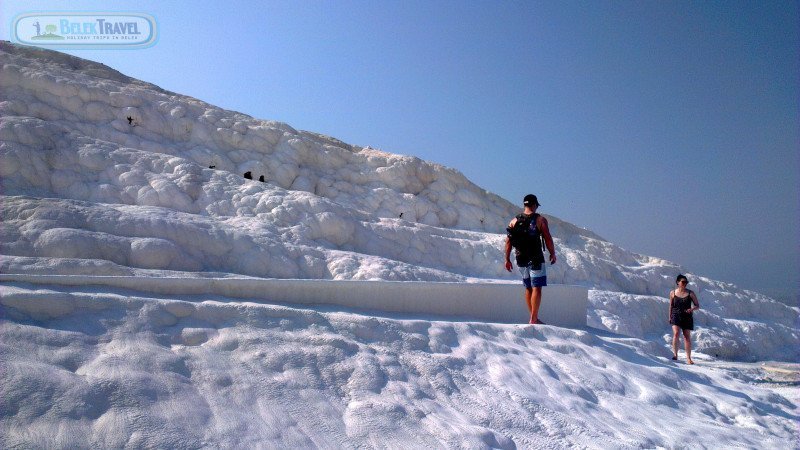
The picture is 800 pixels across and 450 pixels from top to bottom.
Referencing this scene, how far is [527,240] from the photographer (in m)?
5.06

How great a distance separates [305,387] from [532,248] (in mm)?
2884

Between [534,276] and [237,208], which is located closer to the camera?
[534,276]

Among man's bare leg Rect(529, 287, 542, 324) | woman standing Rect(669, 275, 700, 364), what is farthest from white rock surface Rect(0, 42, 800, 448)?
woman standing Rect(669, 275, 700, 364)

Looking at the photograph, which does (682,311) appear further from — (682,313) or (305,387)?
(305,387)

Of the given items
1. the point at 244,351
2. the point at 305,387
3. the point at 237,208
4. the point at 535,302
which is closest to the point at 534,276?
the point at 535,302

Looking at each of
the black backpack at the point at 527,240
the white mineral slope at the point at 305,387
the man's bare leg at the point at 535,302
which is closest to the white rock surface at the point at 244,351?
the white mineral slope at the point at 305,387

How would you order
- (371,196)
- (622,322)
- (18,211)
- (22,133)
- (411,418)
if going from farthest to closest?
(371,196) → (622,322) → (22,133) → (18,211) → (411,418)

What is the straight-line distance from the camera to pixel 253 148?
13297mm

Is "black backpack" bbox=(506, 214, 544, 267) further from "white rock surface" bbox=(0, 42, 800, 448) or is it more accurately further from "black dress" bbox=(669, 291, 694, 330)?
"black dress" bbox=(669, 291, 694, 330)

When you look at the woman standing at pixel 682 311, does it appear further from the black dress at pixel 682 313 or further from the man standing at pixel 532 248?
the man standing at pixel 532 248

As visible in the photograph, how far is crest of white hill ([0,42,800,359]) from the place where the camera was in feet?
19.8

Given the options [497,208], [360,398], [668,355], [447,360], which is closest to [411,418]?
[360,398]

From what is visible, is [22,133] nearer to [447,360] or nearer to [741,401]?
[447,360]

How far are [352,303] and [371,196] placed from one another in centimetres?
1058
